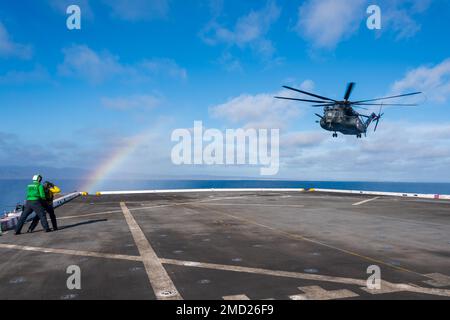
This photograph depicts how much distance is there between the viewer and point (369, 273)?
27.8ft

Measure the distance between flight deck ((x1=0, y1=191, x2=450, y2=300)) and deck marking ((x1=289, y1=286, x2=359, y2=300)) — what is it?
0.07 feet

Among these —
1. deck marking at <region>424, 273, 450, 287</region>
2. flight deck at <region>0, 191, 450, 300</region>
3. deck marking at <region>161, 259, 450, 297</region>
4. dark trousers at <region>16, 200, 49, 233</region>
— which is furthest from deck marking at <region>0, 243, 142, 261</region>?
deck marking at <region>424, 273, 450, 287</region>

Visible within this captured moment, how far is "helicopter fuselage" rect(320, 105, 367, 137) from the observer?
37.8 metres

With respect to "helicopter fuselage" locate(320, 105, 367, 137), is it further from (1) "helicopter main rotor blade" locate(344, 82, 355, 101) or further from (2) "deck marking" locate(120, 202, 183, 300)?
(2) "deck marking" locate(120, 202, 183, 300)

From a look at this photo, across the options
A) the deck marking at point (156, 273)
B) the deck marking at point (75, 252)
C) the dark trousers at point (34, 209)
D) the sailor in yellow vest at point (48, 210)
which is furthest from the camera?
the sailor in yellow vest at point (48, 210)

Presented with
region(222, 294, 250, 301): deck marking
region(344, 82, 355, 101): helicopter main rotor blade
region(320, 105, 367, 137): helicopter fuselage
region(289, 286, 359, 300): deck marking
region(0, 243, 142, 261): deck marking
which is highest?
region(344, 82, 355, 101): helicopter main rotor blade

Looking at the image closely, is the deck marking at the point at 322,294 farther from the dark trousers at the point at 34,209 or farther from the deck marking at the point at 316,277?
the dark trousers at the point at 34,209

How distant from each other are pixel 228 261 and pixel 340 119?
105 ft

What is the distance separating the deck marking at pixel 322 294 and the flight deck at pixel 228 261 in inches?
0.8

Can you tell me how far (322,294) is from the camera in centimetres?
690

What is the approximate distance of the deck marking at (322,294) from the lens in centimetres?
673

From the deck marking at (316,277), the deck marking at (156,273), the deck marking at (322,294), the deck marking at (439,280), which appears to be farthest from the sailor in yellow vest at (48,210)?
the deck marking at (439,280)
